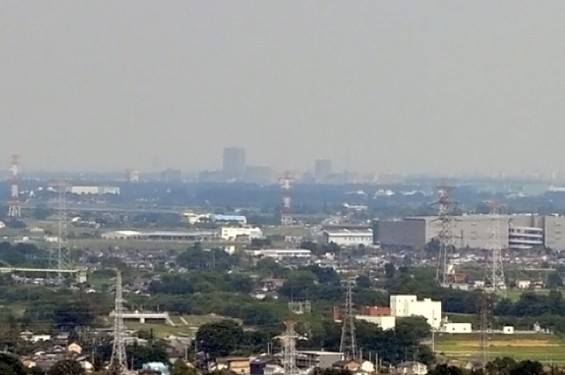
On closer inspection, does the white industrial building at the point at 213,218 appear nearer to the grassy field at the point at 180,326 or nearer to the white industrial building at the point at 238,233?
the white industrial building at the point at 238,233

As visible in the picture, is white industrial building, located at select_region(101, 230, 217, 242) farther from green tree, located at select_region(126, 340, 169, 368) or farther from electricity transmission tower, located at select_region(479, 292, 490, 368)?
green tree, located at select_region(126, 340, 169, 368)

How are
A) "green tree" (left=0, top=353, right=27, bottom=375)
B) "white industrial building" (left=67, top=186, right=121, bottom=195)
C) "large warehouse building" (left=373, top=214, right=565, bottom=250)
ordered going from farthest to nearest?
"white industrial building" (left=67, top=186, right=121, bottom=195)
"large warehouse building" (left=373, top=214, right=565, bottom=250)
"green tree" (left=0, top=353, right=27, bottom=375)

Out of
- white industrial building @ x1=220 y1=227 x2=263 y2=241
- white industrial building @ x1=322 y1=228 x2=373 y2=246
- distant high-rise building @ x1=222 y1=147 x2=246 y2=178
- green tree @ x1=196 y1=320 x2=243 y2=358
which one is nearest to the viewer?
green tree @ x1=196 y1=320 x2=243 y2=358

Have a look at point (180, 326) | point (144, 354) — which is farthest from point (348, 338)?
point (180, 326)

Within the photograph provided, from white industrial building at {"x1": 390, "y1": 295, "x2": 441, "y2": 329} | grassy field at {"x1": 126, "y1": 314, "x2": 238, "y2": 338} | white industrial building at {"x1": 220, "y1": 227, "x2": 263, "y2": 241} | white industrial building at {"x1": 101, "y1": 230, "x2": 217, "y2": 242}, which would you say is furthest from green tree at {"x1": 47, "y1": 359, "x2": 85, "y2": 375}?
white industrial building at {"x1": 220, "y1": 227, "x2": 263, "y2": 241}

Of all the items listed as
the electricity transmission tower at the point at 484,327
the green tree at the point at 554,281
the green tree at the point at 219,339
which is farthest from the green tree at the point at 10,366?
the green tree at the point at 554,281
